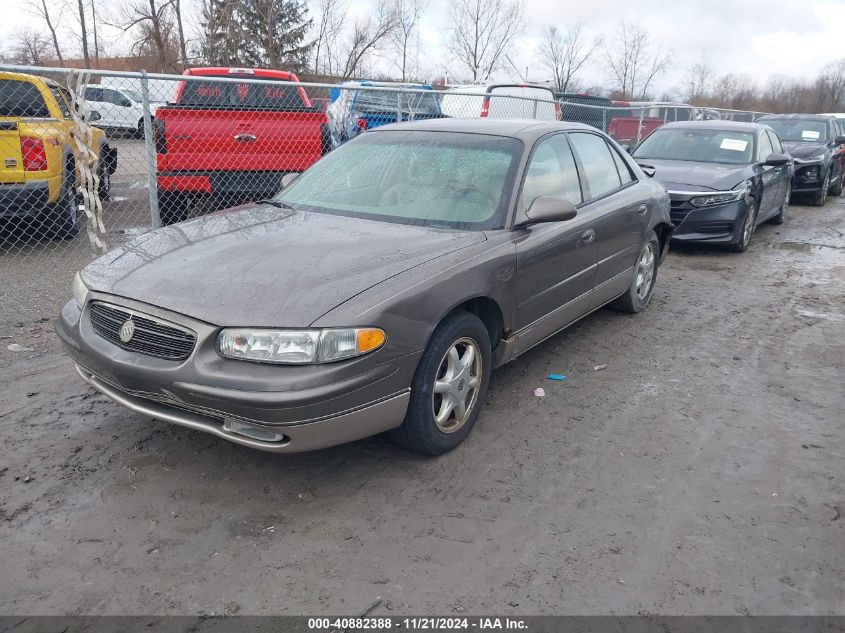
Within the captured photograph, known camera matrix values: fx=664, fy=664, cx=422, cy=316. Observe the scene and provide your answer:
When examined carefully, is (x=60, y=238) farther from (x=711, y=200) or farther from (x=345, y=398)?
(x=711, y=200)

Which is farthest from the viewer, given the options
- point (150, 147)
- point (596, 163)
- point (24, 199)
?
point (24, 199)

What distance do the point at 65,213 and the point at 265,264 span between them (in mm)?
5270

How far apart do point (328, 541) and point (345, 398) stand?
585 millimetres

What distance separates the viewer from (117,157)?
32.0 ft

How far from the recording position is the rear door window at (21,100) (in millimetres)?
6832

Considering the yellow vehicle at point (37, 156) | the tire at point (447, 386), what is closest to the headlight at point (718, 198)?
the tire at point (447, 386)

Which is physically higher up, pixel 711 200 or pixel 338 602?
pixel 711 200

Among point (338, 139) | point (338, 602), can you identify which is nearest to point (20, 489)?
point (338, 602)

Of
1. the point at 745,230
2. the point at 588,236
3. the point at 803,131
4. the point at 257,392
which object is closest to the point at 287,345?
the point at 257,392

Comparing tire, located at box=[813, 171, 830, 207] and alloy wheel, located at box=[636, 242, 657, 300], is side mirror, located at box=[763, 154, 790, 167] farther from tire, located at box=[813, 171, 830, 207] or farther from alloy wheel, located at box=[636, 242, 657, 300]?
tire, located at box=[813, 171, 830, 207]

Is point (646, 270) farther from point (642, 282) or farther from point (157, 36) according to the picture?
point (157, 36)

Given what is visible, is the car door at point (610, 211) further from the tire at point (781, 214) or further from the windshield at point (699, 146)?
the tire at point (781, 214)

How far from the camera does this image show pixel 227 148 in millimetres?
7176

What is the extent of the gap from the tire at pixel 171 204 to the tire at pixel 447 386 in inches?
190
